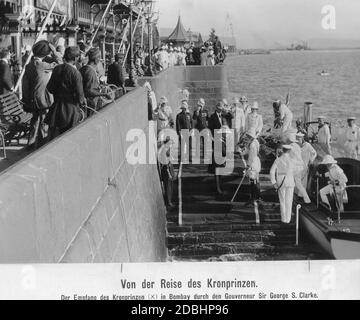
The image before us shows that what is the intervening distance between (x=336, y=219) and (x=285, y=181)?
3.87 feet

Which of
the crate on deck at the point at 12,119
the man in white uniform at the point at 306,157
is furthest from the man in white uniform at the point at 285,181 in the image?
the crate on deck at the point at 12,119

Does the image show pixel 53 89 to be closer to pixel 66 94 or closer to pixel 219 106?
pixel 66 94

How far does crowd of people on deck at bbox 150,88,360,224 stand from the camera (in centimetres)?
1266

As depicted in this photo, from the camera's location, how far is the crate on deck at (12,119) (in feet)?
27.3

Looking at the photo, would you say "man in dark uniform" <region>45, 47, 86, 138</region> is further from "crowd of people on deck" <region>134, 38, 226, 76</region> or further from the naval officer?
"crowd of people on deck" <region>134, 38, 226, 76</region>

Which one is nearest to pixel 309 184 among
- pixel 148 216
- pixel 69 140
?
pixel 148 216

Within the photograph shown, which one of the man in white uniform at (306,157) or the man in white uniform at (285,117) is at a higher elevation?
the man in white uniform at (285,117)

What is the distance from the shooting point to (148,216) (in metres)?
10.0

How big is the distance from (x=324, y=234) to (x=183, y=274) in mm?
7528

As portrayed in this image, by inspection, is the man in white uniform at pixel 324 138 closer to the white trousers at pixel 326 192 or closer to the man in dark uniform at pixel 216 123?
the man in dark uniform at pixel 216 123

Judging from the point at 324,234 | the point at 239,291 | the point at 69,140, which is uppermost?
the point at 69,140

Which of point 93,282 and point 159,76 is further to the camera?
point 159,76

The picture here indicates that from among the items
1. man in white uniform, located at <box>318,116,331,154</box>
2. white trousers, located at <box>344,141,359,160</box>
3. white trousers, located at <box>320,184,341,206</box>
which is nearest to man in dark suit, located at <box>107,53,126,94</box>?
white trousers, located at <box>320,184,341,206</box>

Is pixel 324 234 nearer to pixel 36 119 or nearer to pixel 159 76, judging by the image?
pixel 36 119
